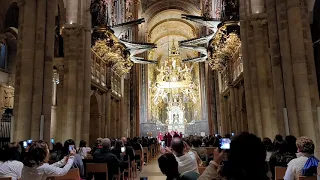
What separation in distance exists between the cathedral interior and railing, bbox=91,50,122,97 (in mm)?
72

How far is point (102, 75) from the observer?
65.3 ft

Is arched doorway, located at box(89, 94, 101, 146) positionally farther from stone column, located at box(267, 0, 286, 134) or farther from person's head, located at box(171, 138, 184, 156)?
person's head, located at box(171, 138, 184, 156)

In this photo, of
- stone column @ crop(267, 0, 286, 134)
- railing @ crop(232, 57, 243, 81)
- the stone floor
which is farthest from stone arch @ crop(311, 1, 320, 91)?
the stone floor

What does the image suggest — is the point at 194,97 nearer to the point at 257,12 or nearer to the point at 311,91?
the point at 257,12

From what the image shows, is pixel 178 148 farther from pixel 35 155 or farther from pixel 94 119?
pixel 94 119

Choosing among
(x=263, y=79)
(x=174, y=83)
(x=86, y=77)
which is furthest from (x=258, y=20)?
(x=174, y=83)

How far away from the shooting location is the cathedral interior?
824 cm

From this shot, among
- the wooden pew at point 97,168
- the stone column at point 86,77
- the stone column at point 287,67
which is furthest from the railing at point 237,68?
the wooden pew at point 97,168

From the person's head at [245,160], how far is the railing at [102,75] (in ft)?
52.1

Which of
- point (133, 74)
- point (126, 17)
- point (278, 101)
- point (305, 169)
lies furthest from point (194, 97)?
point (305, 169)

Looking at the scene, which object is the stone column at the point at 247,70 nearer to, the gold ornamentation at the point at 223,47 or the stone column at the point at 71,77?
the gold ornamentation at the point at 223,47

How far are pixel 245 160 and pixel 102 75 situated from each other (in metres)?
18.8

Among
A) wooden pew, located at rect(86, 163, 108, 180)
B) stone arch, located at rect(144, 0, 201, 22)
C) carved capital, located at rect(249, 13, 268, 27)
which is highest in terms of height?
stone arch, located at rect(144, 0, 201, 22)

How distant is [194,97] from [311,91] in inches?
1175
